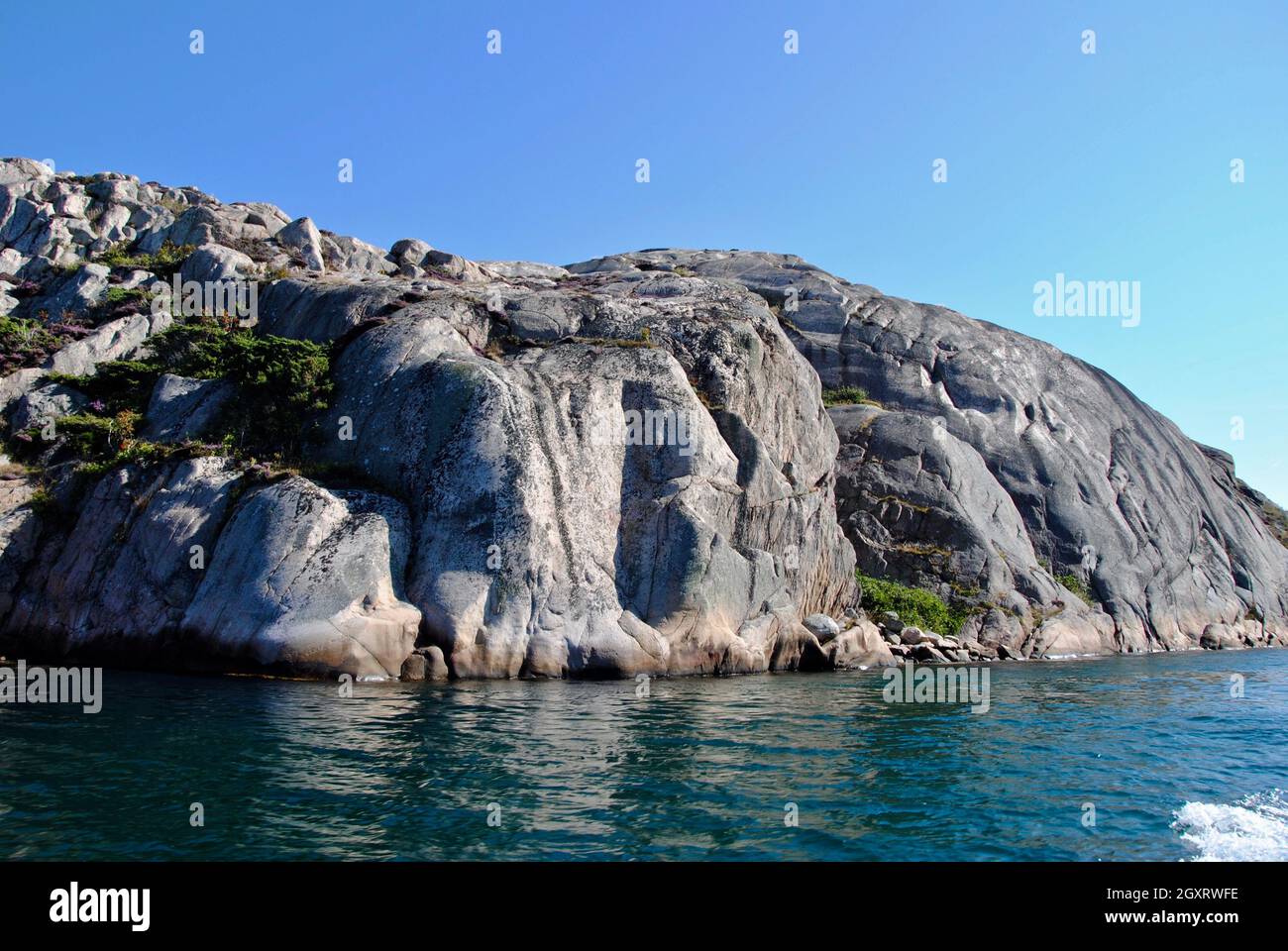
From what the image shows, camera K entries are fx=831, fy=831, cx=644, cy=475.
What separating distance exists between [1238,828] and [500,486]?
2303 cm

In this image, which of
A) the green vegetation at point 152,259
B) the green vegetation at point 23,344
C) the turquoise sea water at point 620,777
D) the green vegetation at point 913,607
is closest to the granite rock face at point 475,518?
the green vegetation at point 23,344

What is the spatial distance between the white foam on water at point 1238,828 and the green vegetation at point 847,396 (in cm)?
4358

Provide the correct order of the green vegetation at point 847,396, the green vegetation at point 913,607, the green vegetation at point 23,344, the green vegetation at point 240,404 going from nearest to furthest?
the green vegetation at point 240,404 < the green vegetation at point 23,344 < the green vegetation at point 913,607 < the green vegetation at point 847,396

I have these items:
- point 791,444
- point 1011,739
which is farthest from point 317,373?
point 1011,739

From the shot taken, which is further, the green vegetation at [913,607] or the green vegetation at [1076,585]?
the green vegetation at [1076,585]

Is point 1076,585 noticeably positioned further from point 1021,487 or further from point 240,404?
point 240,404

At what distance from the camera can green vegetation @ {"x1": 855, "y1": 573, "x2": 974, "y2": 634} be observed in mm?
42281

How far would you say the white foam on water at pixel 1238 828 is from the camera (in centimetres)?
1139

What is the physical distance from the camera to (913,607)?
42.7 meters

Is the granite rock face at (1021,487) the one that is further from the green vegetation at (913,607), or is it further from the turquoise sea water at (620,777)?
the turquoise sea water at (620,777)

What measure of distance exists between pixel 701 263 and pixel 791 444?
34117 millimetres

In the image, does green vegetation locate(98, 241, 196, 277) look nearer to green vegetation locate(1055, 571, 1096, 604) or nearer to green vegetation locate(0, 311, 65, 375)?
green vegetation locate(0, 311, 65, 375)

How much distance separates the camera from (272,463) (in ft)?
102

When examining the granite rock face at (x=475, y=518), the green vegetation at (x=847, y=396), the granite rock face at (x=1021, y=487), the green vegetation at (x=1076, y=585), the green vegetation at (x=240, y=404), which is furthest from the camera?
the green vegetation at (x=847, y=396)
